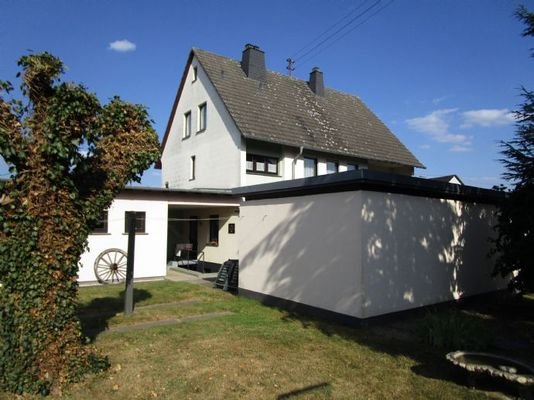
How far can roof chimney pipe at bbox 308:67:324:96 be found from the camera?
880 inches

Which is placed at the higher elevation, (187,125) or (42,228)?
(187,125)

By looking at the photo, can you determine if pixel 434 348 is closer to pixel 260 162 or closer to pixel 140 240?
pixel 140 240

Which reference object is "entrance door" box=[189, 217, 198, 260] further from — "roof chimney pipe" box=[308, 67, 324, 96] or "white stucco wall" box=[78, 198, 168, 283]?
"roof chimney pipe" box=[308, 67, 324, 96]

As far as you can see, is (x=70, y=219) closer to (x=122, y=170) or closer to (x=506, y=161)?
(x=122, y=170)

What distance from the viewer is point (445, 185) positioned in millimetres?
8555

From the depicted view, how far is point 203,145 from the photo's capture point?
1825 cm

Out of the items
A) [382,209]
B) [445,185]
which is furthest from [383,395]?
[445,185]

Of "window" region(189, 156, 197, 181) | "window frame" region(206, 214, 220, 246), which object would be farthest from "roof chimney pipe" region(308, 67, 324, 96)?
"window frame" region(206, 214, 220, 246)

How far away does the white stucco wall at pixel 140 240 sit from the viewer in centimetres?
1256

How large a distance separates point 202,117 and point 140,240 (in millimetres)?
7708

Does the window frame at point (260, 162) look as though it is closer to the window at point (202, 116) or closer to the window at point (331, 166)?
the window at point (331, 166)

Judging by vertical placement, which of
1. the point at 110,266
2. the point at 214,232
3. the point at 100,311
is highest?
the point at 214,232

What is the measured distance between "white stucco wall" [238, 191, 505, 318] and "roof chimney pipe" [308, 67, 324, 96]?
14006mm

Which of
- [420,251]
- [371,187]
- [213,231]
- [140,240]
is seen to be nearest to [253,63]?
[213,231]
